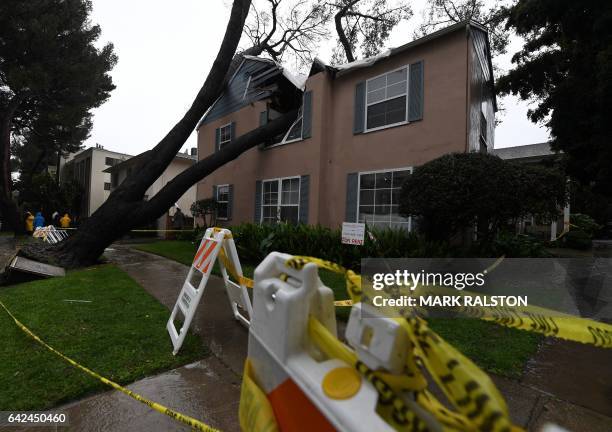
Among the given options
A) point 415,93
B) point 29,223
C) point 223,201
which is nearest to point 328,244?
point 415,93

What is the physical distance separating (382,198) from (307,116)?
384 cm

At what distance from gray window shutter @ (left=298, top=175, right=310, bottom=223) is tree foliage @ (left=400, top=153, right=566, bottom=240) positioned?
14.8 ft

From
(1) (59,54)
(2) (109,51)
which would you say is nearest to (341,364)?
(1) (59,54)

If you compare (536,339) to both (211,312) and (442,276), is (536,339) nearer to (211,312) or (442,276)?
(442,276)

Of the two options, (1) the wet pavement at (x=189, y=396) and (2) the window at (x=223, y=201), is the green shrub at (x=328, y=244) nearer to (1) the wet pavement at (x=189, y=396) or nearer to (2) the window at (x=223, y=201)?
(1) the wet pavement at (x=189, y=396)

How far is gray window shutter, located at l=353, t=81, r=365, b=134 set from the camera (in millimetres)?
9273

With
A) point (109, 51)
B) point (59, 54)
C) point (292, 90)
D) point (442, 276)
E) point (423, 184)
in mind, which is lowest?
point (442, 276)

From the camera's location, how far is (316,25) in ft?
59.4

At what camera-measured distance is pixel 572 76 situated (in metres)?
11.1

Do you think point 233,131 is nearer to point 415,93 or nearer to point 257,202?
point 257,202

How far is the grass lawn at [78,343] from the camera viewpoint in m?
2.46

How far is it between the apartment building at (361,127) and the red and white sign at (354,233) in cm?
329

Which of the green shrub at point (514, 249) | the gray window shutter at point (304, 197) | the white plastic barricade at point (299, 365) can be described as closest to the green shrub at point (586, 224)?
the green shrub at point (514, 249)

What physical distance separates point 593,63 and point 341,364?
527 inches
